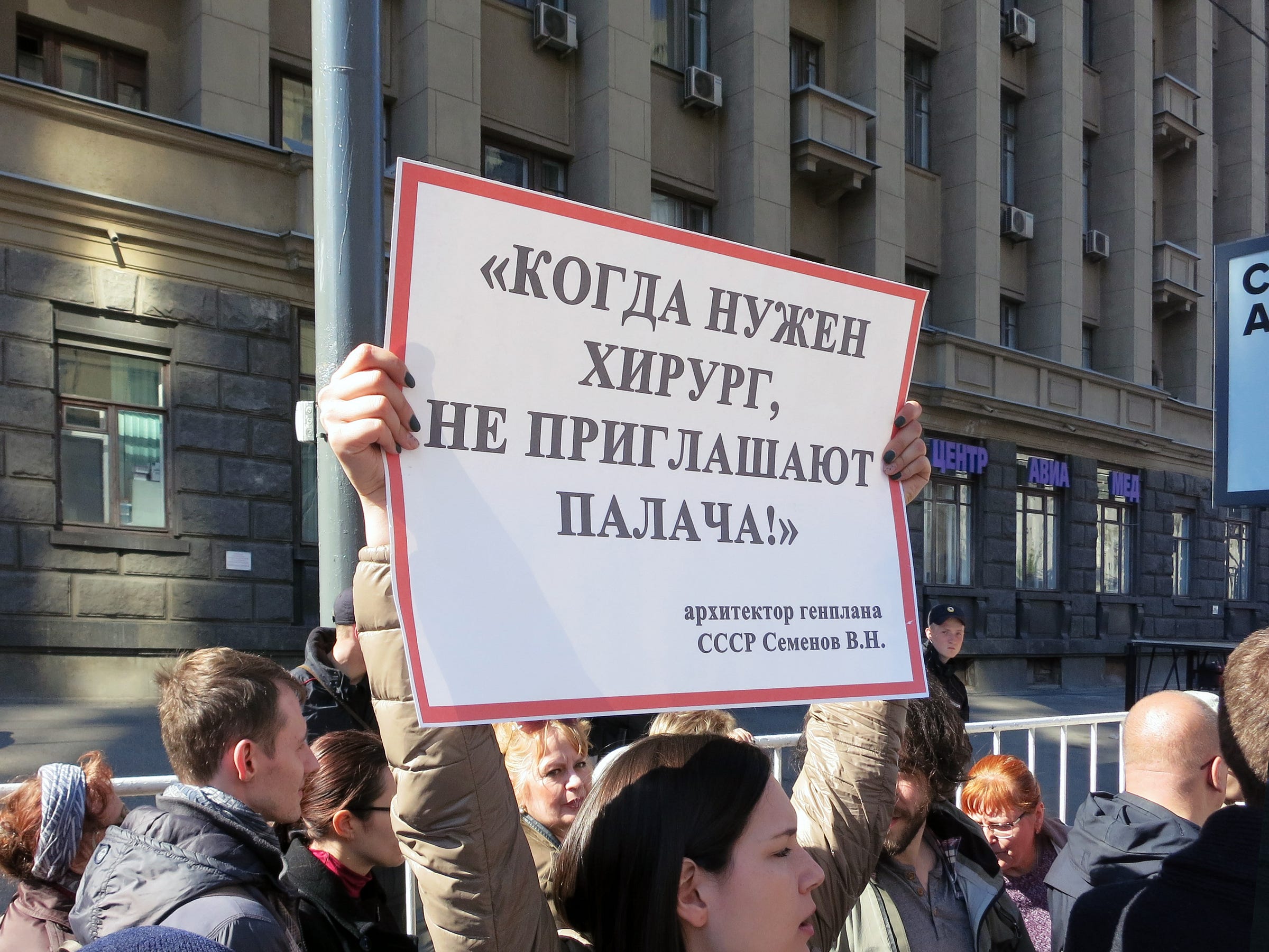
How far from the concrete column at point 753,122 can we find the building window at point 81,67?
7.34m

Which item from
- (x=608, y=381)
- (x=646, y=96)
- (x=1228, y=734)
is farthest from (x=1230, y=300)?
(x=646, y=96)

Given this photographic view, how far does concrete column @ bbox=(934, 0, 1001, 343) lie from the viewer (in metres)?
18.7

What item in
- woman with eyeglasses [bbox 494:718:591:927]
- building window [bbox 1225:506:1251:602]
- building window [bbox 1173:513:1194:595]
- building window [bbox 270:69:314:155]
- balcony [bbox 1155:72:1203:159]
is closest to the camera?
woman with eyeglasses [bbox 494:718:591:927]

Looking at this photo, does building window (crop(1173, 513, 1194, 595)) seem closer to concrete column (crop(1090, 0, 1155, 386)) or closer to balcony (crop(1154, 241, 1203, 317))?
concrete column (crop(1090, 0, 1155, 386))

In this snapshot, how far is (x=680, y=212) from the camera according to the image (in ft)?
51.7

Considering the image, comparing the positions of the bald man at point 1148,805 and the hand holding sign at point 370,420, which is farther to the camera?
the bald man at point 1148,805

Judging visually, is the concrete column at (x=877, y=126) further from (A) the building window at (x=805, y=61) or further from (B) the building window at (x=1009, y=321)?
(B) the building window at (x=1009, y=321)

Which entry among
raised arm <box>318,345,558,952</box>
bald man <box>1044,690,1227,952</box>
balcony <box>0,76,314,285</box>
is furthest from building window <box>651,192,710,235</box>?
raised arm <box>318,345,558,952</box>

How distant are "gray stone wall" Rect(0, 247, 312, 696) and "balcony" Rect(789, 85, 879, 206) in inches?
321

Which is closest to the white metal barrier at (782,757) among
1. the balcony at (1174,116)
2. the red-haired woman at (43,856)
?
the red-haired woman at (43,856)

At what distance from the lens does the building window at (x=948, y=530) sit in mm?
17828

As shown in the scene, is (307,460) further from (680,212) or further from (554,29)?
(680,212)

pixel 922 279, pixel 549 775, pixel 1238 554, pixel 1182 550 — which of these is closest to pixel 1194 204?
pixel 1182 550

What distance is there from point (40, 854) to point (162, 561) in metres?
8.36
